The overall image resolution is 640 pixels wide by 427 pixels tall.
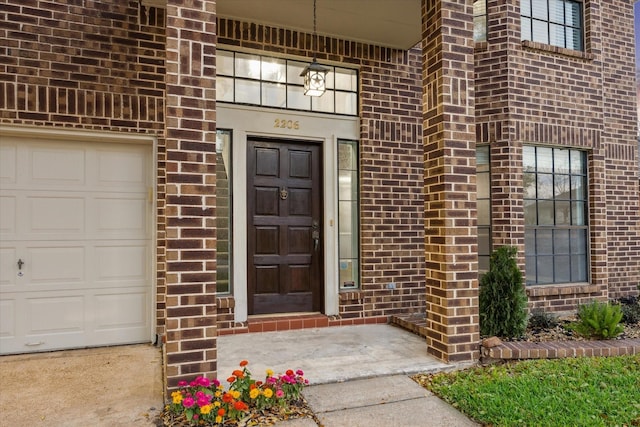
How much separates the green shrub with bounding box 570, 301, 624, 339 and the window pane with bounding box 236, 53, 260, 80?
4416 mm

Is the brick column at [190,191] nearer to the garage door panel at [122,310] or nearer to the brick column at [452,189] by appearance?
the garage door panel at [122,310]

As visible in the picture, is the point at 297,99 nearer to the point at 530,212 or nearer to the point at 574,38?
the point at 530,212

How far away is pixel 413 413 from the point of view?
9.61ft

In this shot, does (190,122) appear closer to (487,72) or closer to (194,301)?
(194,301)

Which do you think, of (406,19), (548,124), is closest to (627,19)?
(548,124)

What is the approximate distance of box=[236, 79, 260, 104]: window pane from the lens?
4.92 meters

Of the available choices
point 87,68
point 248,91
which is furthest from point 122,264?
point 248,91

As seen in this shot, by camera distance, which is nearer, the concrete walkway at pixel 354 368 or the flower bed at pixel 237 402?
the flower bed at pixel 237 402

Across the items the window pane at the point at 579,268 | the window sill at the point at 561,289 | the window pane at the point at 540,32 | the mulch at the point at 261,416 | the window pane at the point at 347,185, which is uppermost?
the window pane at the point at 540,32

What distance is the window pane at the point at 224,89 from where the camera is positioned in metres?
4.84

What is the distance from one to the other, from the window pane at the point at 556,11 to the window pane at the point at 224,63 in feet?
14.3

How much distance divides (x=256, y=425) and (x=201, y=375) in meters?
0.58

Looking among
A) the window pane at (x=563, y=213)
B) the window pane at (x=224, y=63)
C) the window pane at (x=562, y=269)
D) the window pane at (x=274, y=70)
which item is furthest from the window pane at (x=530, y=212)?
the window pane at (x=224, y=63)

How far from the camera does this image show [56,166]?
4.32m
